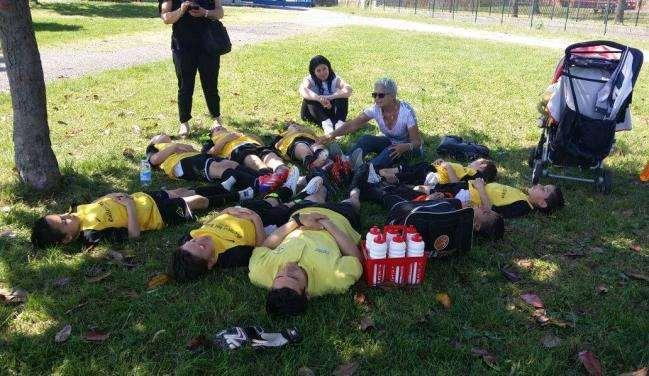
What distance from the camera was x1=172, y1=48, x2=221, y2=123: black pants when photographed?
7.10m

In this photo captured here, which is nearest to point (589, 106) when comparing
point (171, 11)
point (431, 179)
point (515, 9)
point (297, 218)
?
point (431, 179)

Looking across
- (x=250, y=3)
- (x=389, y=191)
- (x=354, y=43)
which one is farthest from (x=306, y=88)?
(x=250, y=3)

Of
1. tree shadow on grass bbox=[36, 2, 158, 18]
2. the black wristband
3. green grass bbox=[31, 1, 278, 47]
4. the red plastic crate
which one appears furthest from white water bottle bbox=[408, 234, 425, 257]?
tree shadow on grass bbox=[36, 2, 158, 18]

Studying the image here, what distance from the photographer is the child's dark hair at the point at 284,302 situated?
356cm

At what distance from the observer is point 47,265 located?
4297 millimetres

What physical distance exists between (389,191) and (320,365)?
98.9 inches

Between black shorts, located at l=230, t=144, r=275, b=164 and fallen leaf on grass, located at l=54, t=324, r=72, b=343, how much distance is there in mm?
3130

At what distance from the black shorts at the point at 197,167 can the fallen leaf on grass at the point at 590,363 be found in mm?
4038

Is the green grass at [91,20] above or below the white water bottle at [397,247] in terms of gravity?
above

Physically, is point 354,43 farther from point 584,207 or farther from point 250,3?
point 250,3

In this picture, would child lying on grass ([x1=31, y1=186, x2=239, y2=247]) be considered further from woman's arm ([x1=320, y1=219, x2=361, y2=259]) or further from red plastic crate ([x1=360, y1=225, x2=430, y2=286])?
red plastic crate ([x1=360, y1=225, x2=430, y2=286])

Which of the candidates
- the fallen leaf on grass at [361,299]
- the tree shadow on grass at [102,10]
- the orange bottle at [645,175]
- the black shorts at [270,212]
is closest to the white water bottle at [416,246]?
the fallen leaf on grass at [361,299]

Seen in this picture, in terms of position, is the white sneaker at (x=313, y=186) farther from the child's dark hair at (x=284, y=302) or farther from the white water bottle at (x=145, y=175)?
the child's dark hair at (x=284, y=302)

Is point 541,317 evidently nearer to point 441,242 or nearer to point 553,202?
point 441,242
